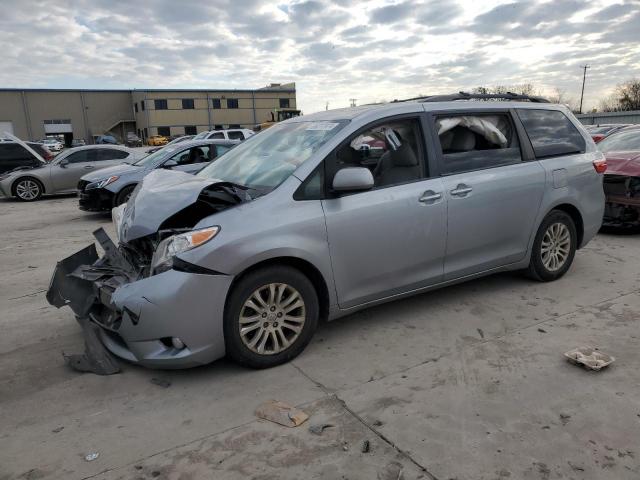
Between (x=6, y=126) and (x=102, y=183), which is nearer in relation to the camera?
(x=102, y=183)

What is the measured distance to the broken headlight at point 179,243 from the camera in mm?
3215

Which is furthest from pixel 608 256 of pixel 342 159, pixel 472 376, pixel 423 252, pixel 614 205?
pixel 342 159

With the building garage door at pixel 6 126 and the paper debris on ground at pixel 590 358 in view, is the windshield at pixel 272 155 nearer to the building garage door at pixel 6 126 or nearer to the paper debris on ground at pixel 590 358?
the paper debris on ground at pixel 590 358

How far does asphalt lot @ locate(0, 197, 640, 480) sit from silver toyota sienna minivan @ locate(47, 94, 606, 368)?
1.01 feet

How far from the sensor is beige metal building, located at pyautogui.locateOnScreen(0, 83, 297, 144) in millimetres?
71562

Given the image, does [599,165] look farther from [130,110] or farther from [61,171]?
[130,110]

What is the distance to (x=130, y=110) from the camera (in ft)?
265

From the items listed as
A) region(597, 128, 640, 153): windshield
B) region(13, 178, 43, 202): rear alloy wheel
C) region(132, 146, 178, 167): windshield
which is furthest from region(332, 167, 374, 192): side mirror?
region(13, 178, 43, 202): rear alloy wheel

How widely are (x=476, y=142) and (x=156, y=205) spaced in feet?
9.19

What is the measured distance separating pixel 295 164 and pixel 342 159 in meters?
0.36

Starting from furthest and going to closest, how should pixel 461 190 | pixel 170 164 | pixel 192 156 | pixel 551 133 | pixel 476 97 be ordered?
pixel 192 156 < pixel 170 164 < pixel 551 133 < pixel 476 97 < pixel 461 190

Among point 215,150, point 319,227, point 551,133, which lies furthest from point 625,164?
point 215,150

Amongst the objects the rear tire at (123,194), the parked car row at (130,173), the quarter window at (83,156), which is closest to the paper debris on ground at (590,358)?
the parked car row at (130,173)

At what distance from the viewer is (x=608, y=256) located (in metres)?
6.15
